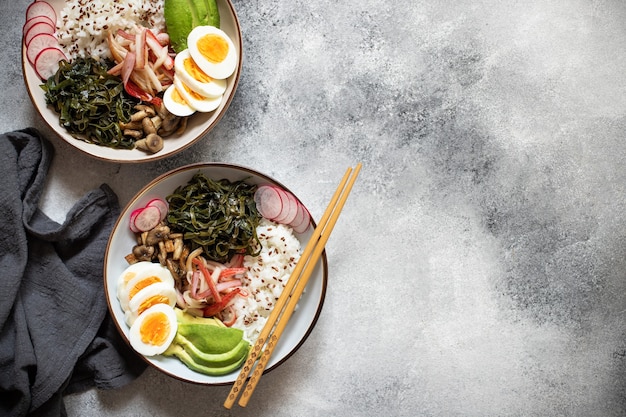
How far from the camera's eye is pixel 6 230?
8.53ft

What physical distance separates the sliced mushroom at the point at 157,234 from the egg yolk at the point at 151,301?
249mm

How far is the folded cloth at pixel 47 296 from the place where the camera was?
8.51ft

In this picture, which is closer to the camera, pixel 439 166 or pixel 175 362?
pixel 175 362

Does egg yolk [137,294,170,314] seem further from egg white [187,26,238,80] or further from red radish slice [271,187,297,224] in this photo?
egg white [187,26,238,80]

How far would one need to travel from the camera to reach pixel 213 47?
2.55 metres

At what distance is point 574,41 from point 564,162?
62 cm

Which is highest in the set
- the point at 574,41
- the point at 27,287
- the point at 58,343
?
the point at 574,41

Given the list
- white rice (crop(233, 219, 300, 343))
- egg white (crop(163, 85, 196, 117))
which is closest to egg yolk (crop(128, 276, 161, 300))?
white rice (crop(233, 219, 300, 343))

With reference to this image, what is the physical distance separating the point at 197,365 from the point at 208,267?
45cm

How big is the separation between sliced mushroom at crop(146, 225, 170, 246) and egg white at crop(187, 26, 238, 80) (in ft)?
2.41

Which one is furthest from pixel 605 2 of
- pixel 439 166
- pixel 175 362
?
pixel 175 362

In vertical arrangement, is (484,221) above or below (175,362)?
above

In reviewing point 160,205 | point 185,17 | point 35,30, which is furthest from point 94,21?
point 160,205

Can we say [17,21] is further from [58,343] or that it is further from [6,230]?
[58,343]
